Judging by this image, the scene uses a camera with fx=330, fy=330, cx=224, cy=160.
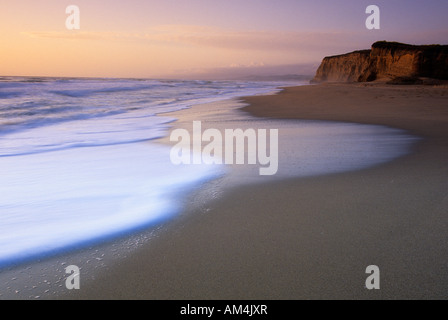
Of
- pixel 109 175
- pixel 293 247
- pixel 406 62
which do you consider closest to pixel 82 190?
pixel 109 175

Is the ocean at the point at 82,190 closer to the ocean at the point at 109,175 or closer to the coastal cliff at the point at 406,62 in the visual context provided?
the ocean at the point at 109,175

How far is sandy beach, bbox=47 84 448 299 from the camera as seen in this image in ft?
4.49

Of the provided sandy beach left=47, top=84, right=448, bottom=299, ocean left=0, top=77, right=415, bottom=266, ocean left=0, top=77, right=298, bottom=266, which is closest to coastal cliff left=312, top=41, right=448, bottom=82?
ocean left=0, top=77, right=415, bottom=266

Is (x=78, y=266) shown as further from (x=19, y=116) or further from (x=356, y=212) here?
(x=19, y=116)

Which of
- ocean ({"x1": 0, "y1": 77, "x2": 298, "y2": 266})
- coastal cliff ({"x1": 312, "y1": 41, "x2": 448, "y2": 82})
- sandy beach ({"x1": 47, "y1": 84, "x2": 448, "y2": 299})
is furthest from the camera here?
coastal cliff ({"x1": 312, "y1": 41, "x2": 448, "y2": 82})

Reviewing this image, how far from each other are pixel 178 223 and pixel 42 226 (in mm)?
873

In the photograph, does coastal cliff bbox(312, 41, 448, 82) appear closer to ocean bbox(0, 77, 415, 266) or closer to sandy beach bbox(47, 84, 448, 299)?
ocean bbox(0, 77, 415, 266)

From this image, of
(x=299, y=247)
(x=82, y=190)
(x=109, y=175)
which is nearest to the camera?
(x=299, y=247)

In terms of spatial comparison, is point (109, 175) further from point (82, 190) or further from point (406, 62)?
point (406, 62)

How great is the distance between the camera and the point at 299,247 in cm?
167

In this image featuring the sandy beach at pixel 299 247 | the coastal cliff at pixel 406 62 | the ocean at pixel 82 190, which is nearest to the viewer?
the sandy beach at pixel 299 247

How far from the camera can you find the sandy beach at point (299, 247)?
1368 millimetres

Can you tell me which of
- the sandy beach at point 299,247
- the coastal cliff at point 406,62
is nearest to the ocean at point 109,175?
the sandy beach at point 299,247
